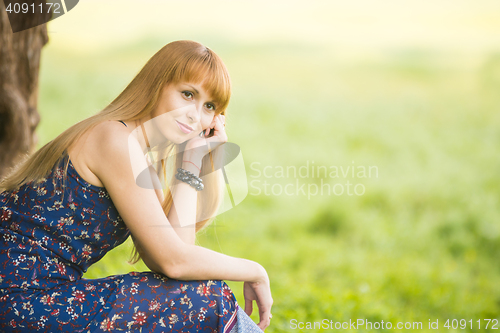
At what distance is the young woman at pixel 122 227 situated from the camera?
5.11ft

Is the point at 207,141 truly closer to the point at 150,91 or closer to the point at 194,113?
the point at 194,113

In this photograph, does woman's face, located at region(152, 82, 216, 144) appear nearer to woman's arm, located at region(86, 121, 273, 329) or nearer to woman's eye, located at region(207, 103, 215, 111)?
woman's eye, located at region(207, 103, 215, 111)

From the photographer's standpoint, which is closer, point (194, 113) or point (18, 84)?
point (194, 113)

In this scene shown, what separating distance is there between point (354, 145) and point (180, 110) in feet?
16.9

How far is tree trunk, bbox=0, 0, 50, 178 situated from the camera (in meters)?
2.89

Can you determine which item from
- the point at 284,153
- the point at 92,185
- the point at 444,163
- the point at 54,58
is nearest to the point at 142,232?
the point at 92,185

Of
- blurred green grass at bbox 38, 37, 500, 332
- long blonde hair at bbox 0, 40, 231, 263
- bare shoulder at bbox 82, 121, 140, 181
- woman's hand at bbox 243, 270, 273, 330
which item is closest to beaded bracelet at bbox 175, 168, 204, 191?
long blonde hair at bbox 0, 40, 231, 263

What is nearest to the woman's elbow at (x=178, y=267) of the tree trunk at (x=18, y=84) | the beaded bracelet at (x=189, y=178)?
the beaded bracelet at (x=189, y=178)

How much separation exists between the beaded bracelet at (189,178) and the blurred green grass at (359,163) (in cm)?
59

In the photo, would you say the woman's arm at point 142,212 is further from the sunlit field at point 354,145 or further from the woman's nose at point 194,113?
the sunlit field at point 354,145

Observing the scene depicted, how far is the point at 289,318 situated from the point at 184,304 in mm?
1488

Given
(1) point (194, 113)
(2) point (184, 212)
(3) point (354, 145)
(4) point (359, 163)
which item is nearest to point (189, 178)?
(2) point (184, 212)

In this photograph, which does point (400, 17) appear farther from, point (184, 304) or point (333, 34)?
point (184, 304)

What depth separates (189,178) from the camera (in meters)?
1.84
